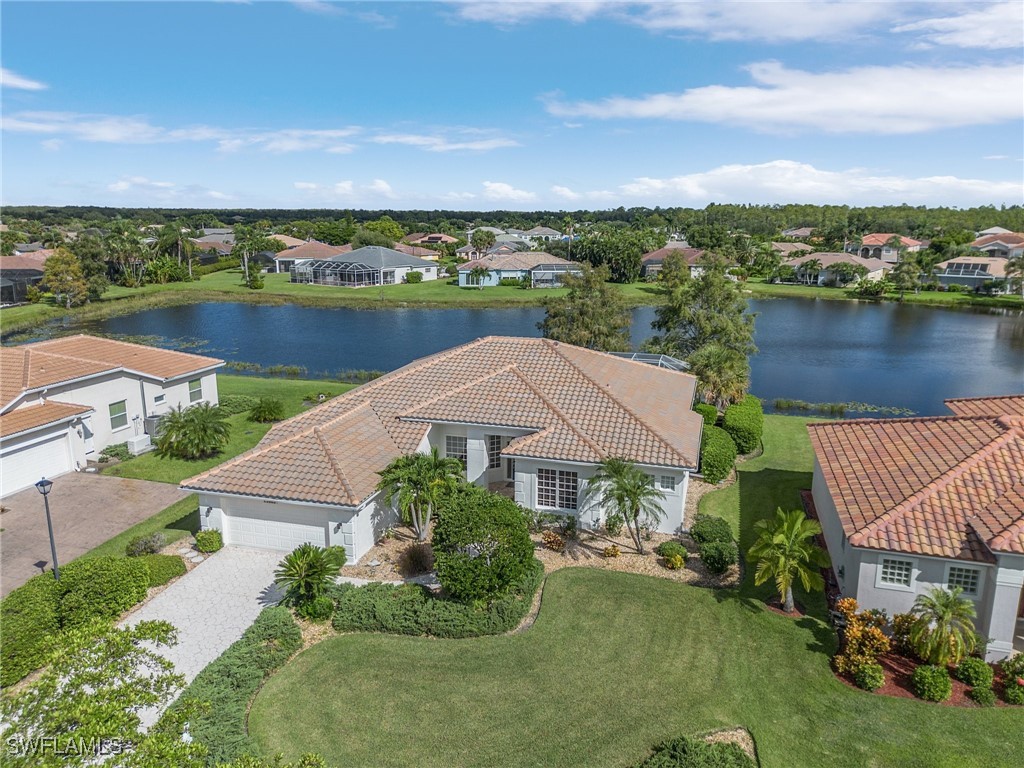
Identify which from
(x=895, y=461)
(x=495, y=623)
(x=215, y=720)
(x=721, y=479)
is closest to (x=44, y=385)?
(x=215, y=720)

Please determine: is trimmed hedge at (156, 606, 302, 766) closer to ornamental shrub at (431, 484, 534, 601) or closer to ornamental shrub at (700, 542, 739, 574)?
ornamental shrub at (431, 484, 534, 601)

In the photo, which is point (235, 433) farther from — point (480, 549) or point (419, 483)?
point (480, 549)

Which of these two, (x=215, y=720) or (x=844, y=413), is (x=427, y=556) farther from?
(x=844, y=413)

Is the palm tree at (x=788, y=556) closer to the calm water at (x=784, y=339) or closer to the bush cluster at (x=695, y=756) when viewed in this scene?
the bush cluster at (x=695, y=756)

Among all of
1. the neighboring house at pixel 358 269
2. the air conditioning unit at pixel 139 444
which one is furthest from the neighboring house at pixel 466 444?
the neighboring house at pixel 358 269

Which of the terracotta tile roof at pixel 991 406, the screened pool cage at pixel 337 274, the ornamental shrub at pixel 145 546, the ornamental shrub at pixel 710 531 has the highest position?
the screened pool cage at pixel 337 274

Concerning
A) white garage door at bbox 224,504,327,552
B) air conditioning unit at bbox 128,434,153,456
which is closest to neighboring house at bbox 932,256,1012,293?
white garage door at bbox 224,504,327,552
